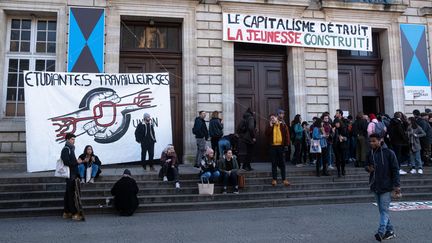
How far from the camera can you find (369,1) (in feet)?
52.3

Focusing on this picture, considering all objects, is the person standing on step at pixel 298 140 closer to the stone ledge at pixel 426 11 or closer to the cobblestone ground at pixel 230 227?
the cobblestone ground at pixel 230 227

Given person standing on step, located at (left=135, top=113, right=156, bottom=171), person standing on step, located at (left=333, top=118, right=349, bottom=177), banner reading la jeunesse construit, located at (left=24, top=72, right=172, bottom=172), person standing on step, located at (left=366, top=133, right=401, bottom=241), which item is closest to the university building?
banner reading la jeunesse construit, located at (left=24, top=72, right=172, bottom=172)

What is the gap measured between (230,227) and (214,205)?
196 centimetres

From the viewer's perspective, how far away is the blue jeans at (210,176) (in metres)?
9.92

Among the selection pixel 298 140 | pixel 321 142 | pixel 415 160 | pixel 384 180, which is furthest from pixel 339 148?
pixel 384 180

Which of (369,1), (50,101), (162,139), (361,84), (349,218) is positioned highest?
(369,1)

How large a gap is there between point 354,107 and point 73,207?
12.4m

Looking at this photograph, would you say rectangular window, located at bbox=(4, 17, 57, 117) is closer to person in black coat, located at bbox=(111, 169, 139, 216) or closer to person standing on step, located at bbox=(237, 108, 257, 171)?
person in black coat, located at bbox=(111, 169, 139, 216)

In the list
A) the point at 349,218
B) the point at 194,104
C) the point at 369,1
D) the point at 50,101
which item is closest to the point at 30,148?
the point at 50,101

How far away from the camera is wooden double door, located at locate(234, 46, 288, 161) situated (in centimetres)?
1498

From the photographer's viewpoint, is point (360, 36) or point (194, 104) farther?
point (360, 36)

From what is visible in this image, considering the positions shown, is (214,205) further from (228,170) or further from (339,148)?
(339,148)

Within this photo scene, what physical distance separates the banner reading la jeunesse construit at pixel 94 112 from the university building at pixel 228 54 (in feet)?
4.49

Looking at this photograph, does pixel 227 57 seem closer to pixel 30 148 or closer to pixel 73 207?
pixel 30 148
